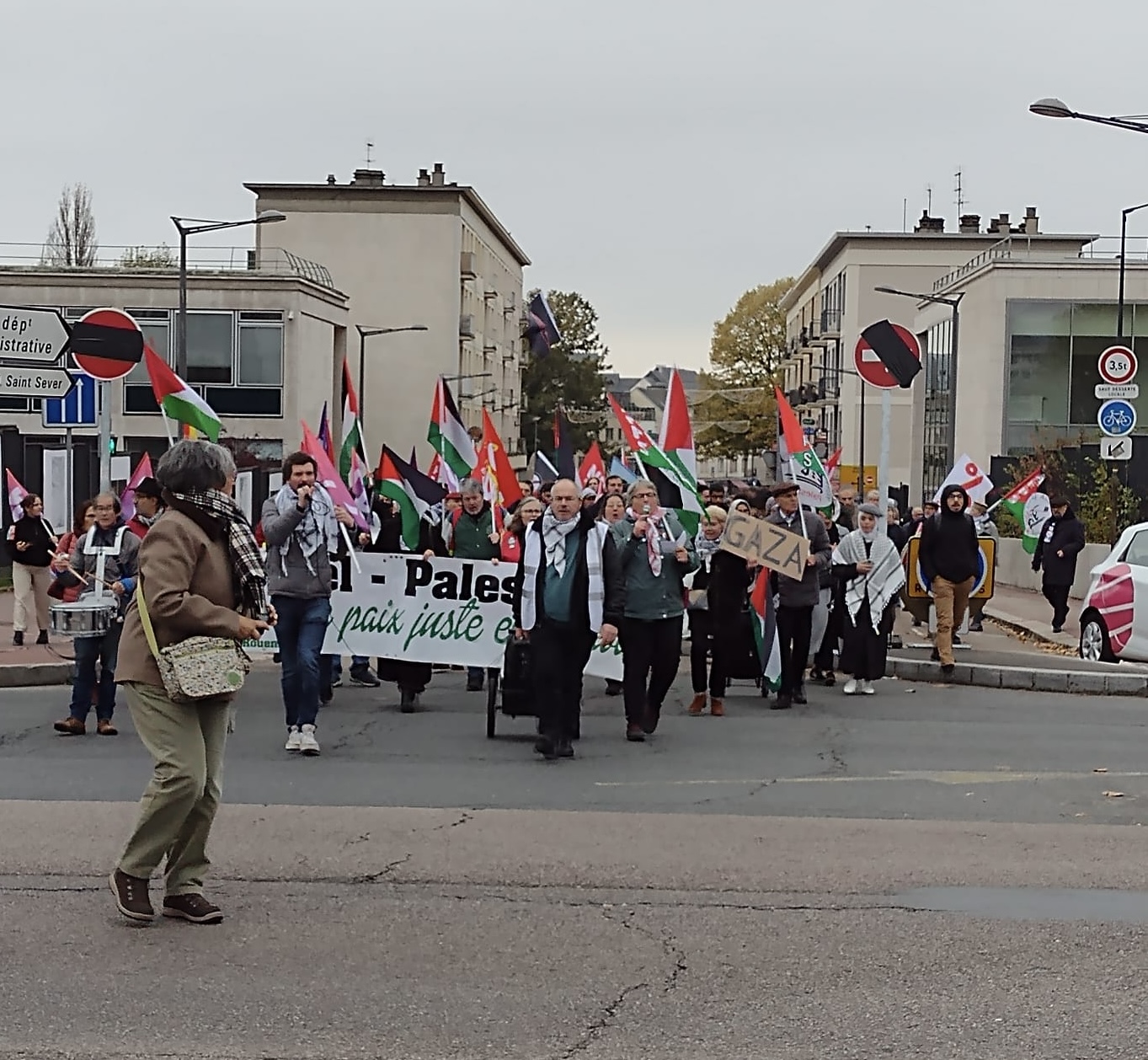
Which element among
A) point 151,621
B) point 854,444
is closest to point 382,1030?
point 151,621

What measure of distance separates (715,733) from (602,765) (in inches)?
61.7

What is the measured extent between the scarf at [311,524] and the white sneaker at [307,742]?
1001 mm

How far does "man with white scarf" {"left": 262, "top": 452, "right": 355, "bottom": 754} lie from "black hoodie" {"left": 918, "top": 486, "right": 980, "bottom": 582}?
6.42 meters

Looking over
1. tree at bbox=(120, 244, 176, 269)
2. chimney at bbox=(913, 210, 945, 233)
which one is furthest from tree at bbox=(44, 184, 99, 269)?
chimney at bbox=(913, 210, 945, 233)

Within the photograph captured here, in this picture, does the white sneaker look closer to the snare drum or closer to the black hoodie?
the snare drum

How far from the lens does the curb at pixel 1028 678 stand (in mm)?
13820

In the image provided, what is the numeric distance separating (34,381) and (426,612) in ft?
16.4

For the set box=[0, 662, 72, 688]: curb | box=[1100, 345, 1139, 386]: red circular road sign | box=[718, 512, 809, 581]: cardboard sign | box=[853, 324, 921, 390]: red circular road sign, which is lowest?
box=[0, 662, 72, 688]: curb

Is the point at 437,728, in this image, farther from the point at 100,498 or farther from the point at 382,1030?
the point at 382,1030

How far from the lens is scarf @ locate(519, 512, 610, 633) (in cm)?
985

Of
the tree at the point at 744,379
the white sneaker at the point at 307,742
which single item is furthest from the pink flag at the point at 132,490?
the tree at the point at 744,379

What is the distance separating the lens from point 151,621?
577 cm

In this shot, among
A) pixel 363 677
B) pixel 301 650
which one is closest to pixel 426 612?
pixel 363 677

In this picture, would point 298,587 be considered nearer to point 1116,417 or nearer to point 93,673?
point 93,673
